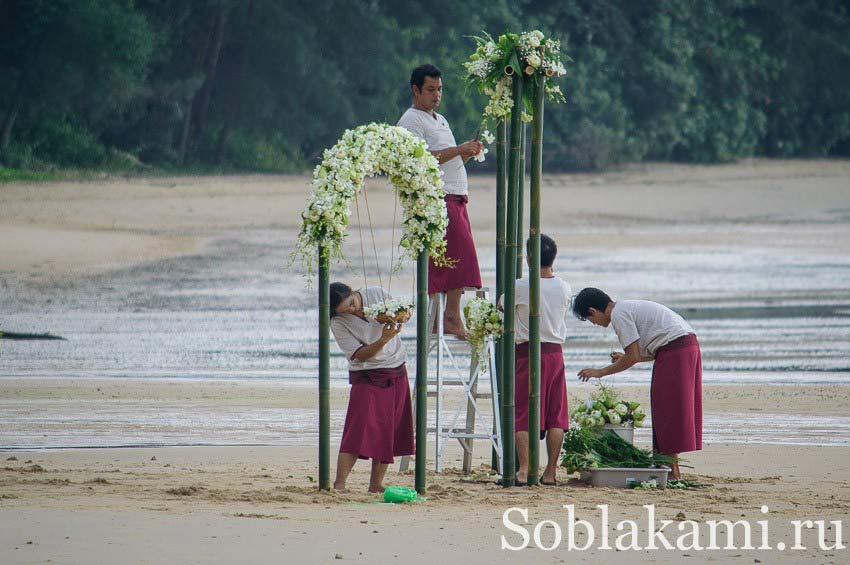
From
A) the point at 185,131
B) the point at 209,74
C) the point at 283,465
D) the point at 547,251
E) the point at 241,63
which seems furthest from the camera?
the point at 241,63

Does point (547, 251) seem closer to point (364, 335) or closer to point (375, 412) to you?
point (364, 335)

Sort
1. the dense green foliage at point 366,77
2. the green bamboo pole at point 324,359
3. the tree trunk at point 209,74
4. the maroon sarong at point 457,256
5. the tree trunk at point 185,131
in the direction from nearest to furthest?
the green bamboo pole at point 324,359, the maroon sarong at point 457,256, the dense green foliage at point 366,77, the tree trunk at point 185,131, the tree trunk at point 209,74

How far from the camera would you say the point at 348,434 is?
381 inches

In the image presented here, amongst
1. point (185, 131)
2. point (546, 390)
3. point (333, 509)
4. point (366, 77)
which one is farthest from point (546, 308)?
point (366, 77)

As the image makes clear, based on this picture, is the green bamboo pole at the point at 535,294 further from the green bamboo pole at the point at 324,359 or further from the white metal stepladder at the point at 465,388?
the green bamboo pole at the point at 324,359

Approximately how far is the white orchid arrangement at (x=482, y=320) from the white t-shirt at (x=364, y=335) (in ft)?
2.33

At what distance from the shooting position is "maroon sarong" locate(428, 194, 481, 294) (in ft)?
34.6

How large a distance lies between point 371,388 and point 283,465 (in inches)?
69.3

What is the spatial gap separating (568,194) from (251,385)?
23657 millimetres

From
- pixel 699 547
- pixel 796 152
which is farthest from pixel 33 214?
pixel 796 152

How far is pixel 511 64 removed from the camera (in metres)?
9.73

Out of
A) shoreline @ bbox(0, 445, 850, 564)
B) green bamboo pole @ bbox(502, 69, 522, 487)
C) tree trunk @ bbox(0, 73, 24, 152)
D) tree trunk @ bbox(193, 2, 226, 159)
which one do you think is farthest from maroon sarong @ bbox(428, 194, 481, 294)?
tree trunk @ bbox(193, 2, 226, 159)
